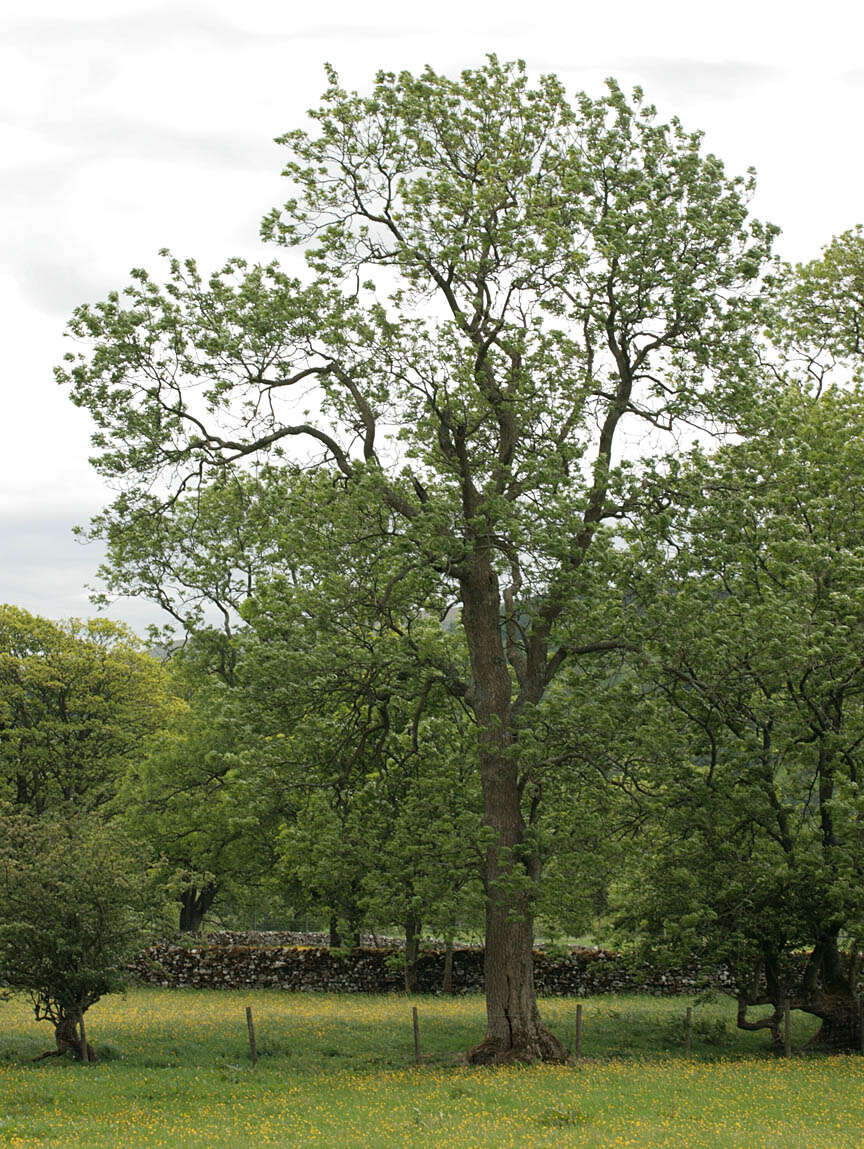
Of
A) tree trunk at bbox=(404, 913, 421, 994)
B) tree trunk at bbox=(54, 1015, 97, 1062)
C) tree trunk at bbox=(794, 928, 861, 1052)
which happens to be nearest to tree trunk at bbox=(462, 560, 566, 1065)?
tree trunk at bbox=(794, 928, 861, 1052)

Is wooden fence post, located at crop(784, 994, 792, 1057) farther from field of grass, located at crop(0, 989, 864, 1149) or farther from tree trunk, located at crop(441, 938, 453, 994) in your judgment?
tree trunk, located at crop(441, 938, 453, 994)

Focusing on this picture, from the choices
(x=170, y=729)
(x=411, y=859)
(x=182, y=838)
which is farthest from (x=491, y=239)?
(x=170, y=729)

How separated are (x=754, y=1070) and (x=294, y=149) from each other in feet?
64.1

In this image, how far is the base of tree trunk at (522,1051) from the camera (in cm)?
1928

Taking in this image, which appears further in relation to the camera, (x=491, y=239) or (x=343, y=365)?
(x=343, y=365)

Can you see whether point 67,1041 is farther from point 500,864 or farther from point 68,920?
point 500,864

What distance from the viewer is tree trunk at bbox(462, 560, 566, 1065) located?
1939 centimetres

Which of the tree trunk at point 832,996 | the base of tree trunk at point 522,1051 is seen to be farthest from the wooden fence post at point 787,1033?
the base of tree trunk at point 522,1051

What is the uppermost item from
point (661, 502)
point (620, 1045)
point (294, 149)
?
point (294, 149)

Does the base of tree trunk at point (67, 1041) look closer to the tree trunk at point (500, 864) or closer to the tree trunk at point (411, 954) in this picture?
the tree trunk at point (500, 864)

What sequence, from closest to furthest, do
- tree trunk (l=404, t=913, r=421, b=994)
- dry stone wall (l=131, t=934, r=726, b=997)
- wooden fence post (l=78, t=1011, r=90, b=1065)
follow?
1. wooden fence post (l=78, t=1011, r=90, b=1065)
2. tree trunk (l=404, t=913, r=421, b=994)
3. dry stone wall (l=131, t=934, r=726, b=997)

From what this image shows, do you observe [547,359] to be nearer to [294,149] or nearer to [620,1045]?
[294,149]

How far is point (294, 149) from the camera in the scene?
20.7 m

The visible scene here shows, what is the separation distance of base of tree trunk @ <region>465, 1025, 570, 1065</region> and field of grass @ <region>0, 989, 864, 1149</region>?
538 mm
